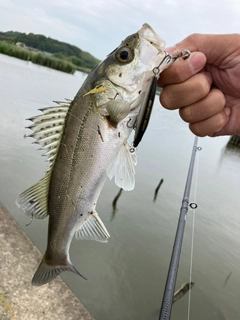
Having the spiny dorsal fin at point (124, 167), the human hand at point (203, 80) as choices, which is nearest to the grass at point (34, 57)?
the human hand at point (203, 80)

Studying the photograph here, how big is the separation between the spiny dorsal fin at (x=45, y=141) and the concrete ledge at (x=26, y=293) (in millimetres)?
1544

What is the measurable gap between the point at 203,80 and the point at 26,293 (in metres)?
2.67

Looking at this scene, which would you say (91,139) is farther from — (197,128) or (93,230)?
(197,128)

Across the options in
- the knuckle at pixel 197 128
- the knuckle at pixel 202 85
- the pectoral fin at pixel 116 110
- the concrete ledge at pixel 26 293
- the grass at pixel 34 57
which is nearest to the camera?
the pectoral fin at pixel 116 110

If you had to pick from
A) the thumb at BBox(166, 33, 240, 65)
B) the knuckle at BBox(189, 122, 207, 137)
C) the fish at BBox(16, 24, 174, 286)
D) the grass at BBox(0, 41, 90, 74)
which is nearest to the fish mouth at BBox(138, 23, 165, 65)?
the fish at BBox(16, 24, 174, 286)

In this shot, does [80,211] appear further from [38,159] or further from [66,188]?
[38,159]

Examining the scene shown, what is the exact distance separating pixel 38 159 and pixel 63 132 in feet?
25.6

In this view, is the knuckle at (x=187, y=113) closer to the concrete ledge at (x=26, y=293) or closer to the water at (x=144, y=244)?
the concrete ledge at (x=26, y=293)

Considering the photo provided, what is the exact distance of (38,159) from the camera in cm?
933

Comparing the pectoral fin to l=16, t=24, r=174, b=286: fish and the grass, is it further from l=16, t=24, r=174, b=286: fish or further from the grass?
the grass

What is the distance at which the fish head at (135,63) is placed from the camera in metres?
1.66

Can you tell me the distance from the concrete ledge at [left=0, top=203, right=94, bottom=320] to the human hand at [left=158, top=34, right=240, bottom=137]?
88.7 inches

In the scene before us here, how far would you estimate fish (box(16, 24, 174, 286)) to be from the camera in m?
1.69

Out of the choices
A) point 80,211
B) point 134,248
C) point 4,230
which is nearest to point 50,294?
point 4,230
